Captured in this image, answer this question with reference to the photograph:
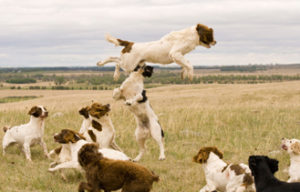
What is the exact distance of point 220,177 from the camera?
7527mm

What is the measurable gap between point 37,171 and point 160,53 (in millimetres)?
3852

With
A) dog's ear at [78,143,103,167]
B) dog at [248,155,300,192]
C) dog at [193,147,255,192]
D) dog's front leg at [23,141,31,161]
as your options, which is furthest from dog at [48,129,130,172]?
dog at [248,155,300,192]

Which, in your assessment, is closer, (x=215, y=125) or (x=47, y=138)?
(x=47, y=138)

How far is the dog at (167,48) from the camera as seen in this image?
8.93 metres

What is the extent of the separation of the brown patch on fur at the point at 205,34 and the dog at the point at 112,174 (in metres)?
3.30

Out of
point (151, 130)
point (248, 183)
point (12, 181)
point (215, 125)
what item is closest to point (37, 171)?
point (12, 181)

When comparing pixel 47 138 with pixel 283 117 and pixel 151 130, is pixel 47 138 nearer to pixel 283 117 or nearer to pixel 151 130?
pixel 151 130

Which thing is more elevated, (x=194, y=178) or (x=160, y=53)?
(x=160, y=53)

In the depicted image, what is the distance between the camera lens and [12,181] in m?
9.12

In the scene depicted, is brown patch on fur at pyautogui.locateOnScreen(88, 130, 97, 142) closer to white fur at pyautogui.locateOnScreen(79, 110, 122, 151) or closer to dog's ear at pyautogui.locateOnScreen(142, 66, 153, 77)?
white fur at pyautogui.locateOnScreen(79, 110, 122, 151)

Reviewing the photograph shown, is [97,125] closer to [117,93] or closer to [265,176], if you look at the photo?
[117,93]

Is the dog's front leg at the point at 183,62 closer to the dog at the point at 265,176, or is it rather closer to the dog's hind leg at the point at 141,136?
the dog's hind leg at the point at 141,136

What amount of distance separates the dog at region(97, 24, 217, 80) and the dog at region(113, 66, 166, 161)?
0.44m

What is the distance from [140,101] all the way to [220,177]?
137 inches
